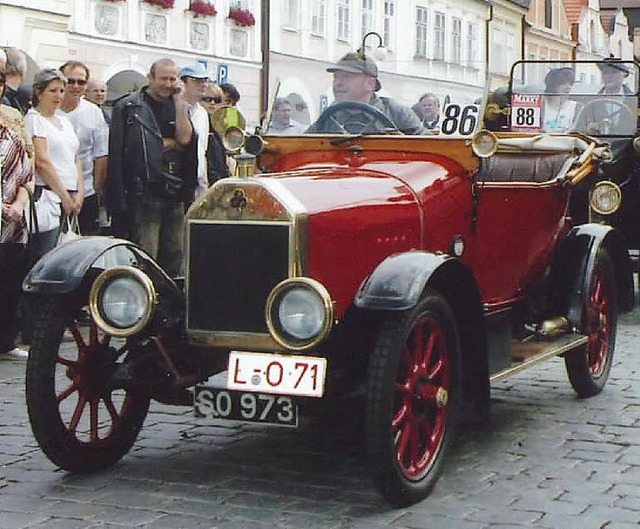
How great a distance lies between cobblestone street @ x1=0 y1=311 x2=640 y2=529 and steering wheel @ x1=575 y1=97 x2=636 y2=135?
4874 millimetres

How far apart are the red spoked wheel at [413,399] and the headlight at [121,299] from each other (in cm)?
91

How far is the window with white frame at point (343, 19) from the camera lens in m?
29.3

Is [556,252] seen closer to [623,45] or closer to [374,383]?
[374,383]

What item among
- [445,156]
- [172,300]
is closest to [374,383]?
[172,300]

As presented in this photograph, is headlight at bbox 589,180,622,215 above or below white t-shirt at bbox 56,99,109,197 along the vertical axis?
below

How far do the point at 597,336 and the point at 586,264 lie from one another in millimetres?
562

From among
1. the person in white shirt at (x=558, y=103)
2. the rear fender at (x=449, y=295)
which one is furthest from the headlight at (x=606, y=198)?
the rear fender at (x=449, y=295)

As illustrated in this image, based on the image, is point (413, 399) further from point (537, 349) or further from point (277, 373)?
point (537, 349)

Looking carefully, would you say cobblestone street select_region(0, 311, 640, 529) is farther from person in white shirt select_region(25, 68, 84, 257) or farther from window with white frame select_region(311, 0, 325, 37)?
window with white frame select_region(311, 0, 325, 37)

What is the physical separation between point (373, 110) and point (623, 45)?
2055 inches

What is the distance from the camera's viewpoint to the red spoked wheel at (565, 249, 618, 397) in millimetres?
7355

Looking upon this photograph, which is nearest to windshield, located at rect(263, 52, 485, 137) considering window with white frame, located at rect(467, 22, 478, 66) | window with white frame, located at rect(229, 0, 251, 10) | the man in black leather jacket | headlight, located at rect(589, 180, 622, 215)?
window with white frame, located at rect(467, 22, 478, 66)

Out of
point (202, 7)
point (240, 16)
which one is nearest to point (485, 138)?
point (202, 7)

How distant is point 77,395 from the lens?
5.72m
